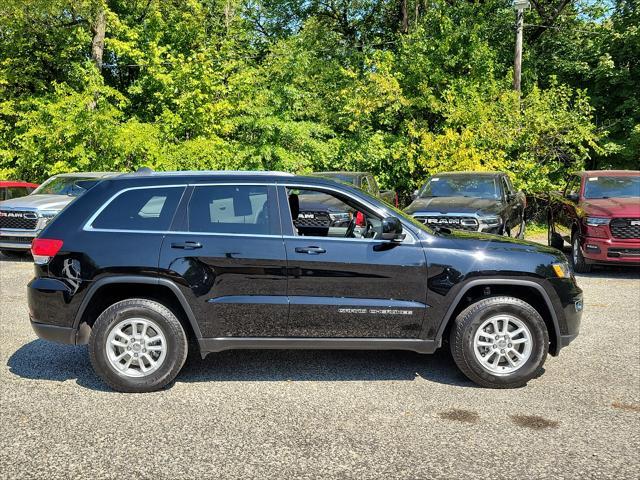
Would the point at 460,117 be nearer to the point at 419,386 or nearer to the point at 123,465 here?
the point at 419,386

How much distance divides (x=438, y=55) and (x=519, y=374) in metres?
18.3

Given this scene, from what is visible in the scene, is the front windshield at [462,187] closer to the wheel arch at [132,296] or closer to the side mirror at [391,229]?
the side mirror at [391,229]

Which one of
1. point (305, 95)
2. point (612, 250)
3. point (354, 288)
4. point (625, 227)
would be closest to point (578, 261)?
point (612, 250)

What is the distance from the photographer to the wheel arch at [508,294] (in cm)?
490

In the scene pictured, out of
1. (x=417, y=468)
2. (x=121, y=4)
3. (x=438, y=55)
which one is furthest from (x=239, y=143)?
(x=417, y=468)

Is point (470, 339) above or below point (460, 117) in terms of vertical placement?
below

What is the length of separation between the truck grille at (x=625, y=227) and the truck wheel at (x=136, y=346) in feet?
25.7

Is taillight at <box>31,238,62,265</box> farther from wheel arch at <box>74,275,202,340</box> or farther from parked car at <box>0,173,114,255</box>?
parked car at <box>0,173,114,255</box>

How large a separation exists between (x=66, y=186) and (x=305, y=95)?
796cm

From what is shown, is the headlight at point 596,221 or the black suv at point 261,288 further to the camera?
the headlight at point 596,221

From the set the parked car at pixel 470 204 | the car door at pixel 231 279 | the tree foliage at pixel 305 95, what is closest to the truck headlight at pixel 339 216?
the parked car at pixel 470 204

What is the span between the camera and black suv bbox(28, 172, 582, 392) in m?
4.81

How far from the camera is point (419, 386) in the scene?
499cm

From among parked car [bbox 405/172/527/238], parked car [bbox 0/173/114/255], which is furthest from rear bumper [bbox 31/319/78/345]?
parked car [bbox 0/173/114/255]
